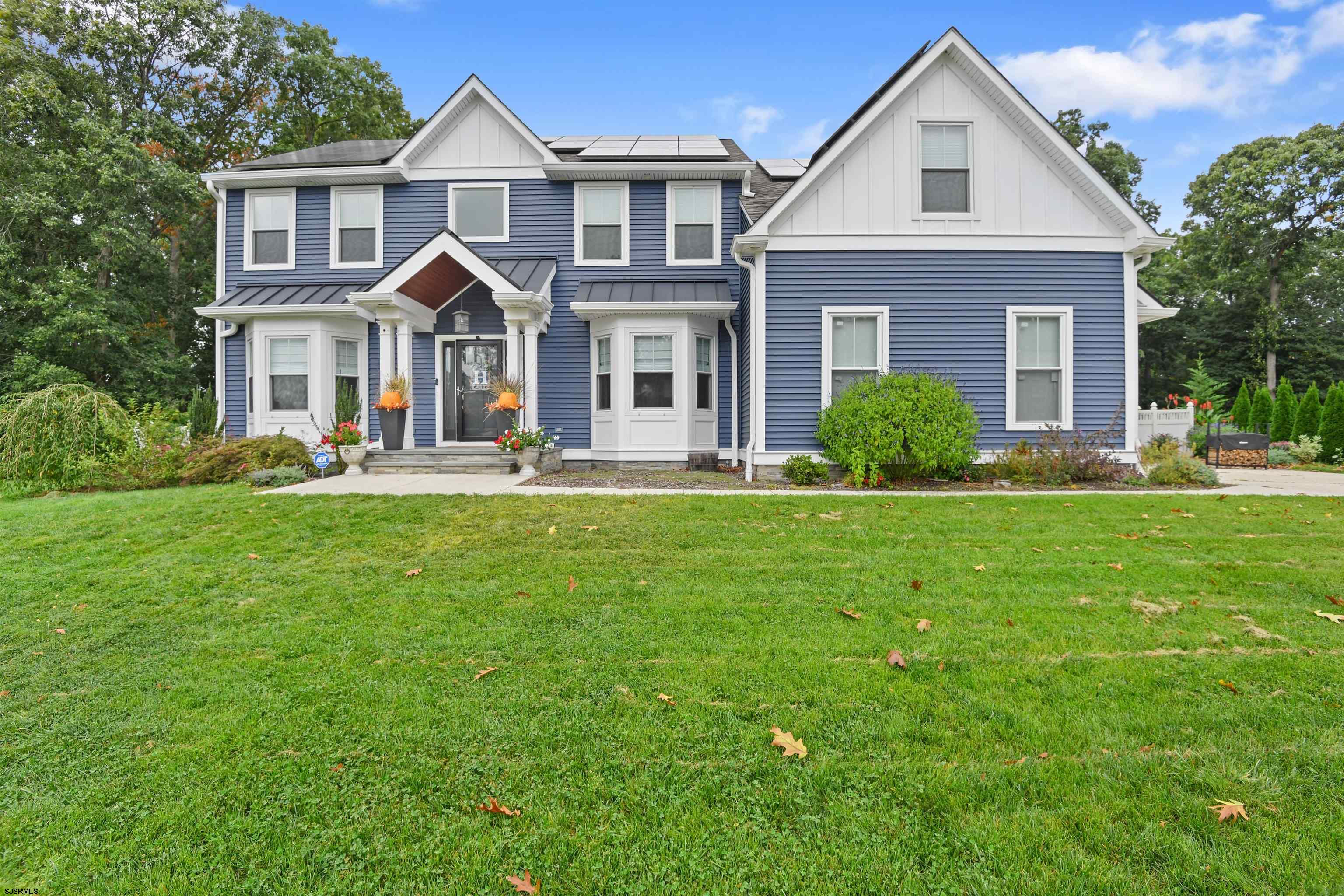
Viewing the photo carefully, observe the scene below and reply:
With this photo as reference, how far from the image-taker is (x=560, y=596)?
4125mm

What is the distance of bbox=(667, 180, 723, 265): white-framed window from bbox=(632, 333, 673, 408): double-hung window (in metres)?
2.00

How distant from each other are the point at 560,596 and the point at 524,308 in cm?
772

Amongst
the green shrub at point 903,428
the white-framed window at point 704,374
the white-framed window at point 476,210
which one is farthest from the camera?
the white-framed window at point 476,210

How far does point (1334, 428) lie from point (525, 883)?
21012 millimetres

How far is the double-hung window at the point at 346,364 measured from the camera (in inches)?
492

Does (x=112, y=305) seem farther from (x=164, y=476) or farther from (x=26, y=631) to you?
(x=26, y=631)

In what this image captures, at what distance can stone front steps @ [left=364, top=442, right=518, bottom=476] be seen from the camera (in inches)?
408

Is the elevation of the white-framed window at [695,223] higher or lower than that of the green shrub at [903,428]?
higher

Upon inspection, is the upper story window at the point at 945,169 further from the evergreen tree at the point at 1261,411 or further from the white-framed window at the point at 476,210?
the evergreen tree at the point at 1261,411

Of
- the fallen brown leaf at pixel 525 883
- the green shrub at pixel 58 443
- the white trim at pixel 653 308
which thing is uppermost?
the white trim at pixel 653 308

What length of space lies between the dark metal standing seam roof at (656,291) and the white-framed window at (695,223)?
56 cm

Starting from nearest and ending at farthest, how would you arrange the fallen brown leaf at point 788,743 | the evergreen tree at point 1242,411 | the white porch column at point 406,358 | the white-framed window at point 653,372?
the fallen brown leaf at point 788,743, the white porch column at point 406,358, the white-framed window at point 653,372, the evergreen tree at point 1242,411

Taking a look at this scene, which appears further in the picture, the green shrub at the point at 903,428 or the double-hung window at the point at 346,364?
the double-hung window at the point at 346,364

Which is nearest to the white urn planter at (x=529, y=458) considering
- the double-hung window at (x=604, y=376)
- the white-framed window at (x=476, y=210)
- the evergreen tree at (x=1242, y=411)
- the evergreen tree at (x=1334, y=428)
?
the double-hung window at (x=604, y=376)
